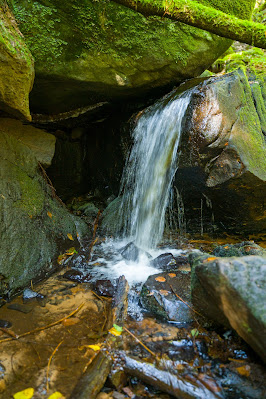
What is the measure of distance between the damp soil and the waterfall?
89.2 inches

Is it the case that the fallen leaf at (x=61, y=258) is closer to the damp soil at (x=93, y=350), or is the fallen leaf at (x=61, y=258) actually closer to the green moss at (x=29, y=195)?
the green moss at (x=29, y=195)

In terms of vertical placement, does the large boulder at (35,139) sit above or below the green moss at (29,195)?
above

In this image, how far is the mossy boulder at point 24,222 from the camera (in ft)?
10.4

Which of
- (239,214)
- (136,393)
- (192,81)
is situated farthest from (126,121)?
(136,393)

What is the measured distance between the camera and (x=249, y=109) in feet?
14.1

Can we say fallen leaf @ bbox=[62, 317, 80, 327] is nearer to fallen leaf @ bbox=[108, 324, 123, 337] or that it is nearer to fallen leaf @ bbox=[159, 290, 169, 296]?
fallen leaf @ bbox=[108, 324, 123, 337]

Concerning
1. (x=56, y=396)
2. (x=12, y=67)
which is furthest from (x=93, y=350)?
(x=12, y=67)

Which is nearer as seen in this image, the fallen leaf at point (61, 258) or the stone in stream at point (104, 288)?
the stone in stream at point (104, 288)

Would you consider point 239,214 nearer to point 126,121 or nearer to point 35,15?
point 126,121

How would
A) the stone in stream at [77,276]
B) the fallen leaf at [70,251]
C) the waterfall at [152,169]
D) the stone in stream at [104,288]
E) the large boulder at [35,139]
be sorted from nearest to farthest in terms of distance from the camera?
the stone in stream at [104,288] < the stone in stream at [77,276] < the fallen leaf at [70,251] < the waterfall at [152,169] < the large boulder at [35,139]

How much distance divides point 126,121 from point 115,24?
2.56 m

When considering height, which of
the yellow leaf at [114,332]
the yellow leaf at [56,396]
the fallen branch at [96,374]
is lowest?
the yellow leaf at [56,396]

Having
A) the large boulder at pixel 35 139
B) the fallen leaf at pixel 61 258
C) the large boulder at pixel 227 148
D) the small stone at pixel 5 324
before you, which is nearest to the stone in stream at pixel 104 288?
the fallen leaf at pixel 61 258

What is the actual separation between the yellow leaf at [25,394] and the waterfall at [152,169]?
11.3 ft
